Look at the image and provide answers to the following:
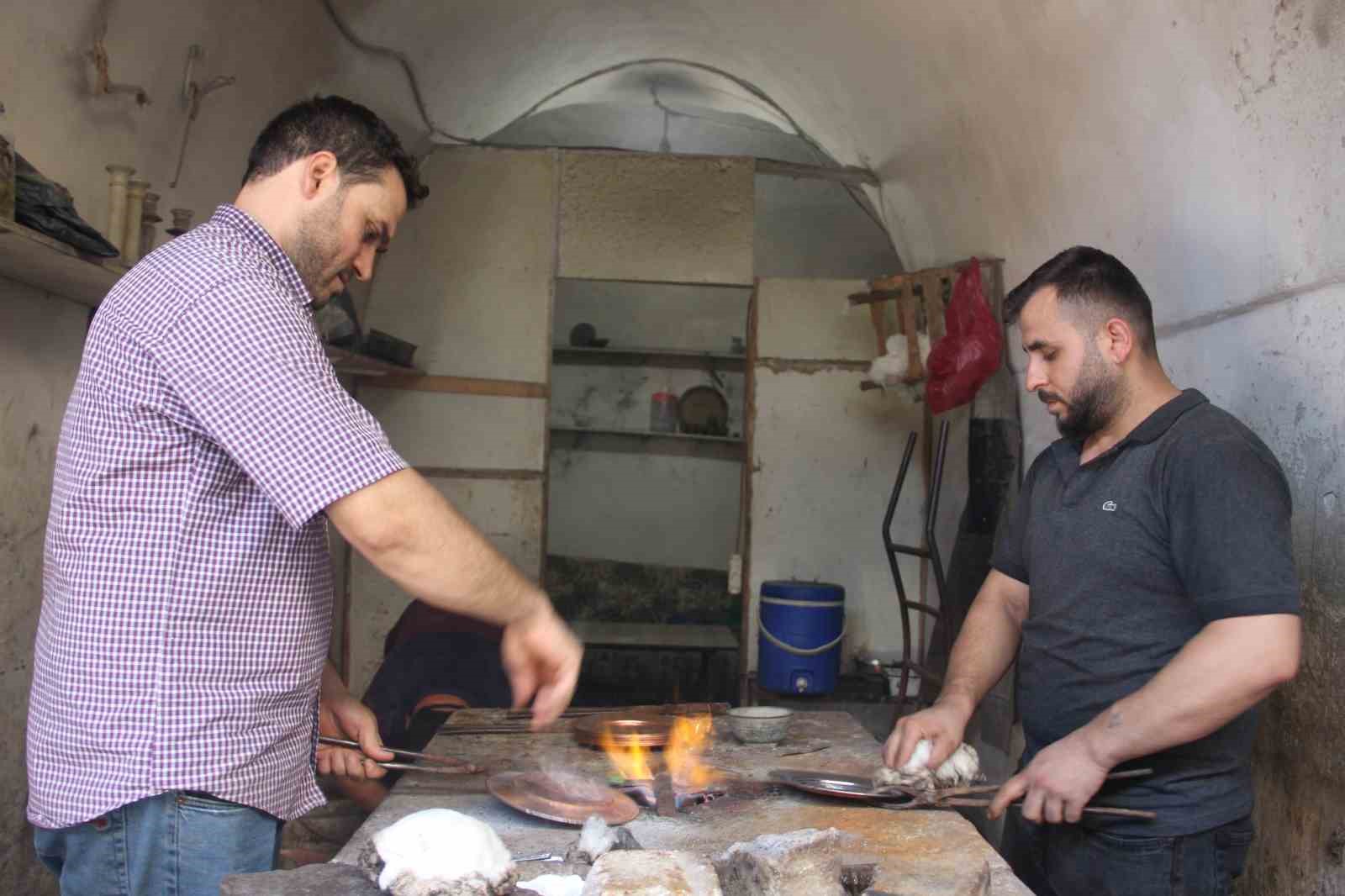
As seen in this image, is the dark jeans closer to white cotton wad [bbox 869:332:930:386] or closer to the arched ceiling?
the arched ceiling

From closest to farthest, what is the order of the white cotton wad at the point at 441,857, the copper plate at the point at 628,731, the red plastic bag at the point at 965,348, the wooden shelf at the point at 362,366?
the white cotton wad at the point at 441,857, the copper plate at the point at 628,731, the red plastic bag at the point at 965,348, the wooden shelf at the point at 362,366

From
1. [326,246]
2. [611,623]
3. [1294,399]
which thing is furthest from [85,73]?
[611,623]

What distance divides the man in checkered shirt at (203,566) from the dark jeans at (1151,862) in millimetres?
1195

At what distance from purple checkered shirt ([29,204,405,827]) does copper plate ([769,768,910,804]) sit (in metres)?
1.00

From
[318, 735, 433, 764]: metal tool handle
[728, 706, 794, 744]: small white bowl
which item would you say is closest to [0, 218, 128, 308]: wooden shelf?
[318, 735, 433, 764]: metal tool handle

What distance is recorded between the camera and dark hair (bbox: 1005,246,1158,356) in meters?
2.40

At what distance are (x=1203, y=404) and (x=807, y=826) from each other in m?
1.16

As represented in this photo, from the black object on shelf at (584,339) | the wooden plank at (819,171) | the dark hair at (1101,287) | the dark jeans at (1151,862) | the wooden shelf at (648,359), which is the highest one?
the wooden plank at (819,171)

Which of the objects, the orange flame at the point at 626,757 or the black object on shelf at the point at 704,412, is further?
the black object on shelf at the point at 704,412

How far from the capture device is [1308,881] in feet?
7.57

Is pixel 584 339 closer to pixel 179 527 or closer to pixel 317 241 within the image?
pixel 317 241

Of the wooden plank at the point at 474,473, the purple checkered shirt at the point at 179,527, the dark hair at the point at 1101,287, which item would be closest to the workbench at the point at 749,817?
the purple checkered shirt at the point at 179,527

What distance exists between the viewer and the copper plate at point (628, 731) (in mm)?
2529

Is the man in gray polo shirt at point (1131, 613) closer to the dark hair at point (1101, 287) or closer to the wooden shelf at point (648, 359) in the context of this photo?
the dark hair at point (1101, 287)
